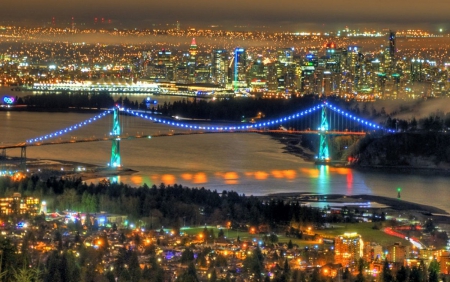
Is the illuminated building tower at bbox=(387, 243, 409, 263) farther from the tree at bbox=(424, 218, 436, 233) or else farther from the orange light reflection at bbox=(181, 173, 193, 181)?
the orange light reflection at bbox=(181, 173, 193, 181)

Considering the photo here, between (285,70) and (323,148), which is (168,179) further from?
(285,70)

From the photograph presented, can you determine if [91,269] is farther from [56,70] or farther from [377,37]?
[56,70]

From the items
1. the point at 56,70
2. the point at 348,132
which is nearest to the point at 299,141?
the point at 348,132

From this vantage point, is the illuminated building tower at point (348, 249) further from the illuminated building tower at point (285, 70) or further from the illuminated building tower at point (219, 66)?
the illuminated building tower at point (219, 66)

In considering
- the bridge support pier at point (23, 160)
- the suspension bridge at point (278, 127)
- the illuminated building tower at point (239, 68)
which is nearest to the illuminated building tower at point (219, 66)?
the illuminated building tower at point (239, 68)

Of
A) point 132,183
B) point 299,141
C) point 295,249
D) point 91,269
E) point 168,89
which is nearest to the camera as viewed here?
point 91,269

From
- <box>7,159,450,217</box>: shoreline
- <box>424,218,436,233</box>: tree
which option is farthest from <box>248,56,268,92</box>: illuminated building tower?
<box>424,218,436,233</box>: tree
